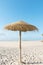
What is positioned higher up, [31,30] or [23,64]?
[31,30]

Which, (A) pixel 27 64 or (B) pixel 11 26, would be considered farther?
(A) pixel 27 64

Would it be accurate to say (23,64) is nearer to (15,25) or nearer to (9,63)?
(9,63)

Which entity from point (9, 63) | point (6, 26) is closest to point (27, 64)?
point (9, 63)

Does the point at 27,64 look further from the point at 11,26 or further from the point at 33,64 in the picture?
the point at 11,26

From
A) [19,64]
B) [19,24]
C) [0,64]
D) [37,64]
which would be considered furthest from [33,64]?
[19,24]

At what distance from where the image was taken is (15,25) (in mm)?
6367

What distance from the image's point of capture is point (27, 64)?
22.4 ft

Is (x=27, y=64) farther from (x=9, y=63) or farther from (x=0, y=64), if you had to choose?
(x=0, y=64)

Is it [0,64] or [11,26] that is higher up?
[11,26]

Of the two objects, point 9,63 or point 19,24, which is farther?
point 9,63

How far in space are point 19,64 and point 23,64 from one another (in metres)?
0.22

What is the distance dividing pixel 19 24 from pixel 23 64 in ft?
7.18

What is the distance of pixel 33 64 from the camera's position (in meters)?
6.83

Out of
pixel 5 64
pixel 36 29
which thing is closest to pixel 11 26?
pixel 36 29
